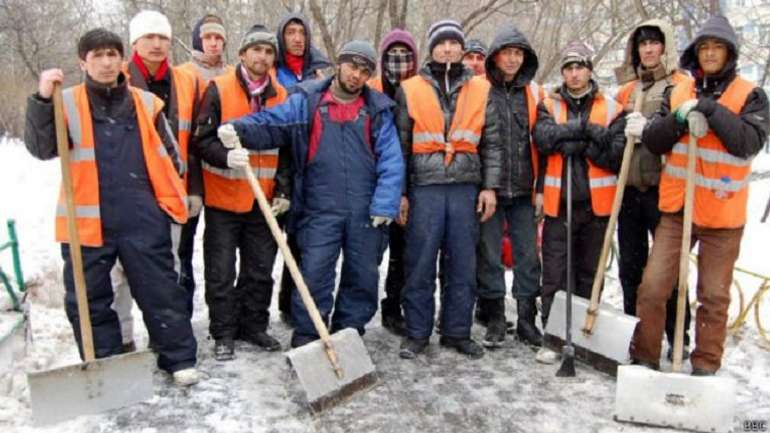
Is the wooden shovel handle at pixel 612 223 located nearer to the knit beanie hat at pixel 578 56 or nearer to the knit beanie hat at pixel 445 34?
the knit beanie hat at pixel 578 56

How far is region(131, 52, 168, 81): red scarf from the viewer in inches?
163

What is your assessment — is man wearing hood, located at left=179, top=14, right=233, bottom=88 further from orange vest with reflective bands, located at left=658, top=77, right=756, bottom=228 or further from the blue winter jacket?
orange vest with reflective bands, located at left=658, top=77, right=756, bottom=228

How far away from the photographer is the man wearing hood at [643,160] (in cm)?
427

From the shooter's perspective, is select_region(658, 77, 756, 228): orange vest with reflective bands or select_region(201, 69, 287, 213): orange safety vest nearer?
select_region(658, 77, 756, 228): orange vest with reflective bands

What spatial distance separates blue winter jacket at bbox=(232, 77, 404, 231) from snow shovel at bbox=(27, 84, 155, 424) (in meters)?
1.04

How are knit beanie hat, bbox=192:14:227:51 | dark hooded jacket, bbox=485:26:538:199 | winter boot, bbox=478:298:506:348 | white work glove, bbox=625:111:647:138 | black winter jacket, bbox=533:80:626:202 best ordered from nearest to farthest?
white work glove, bbox=625:111:647:138 → black winter jacket, bbox=533:80:626:202 → dark hooded jacket, bbox=485:26:538:199 → winter boot, bbox=478:298:506:348 → knit beanie hat, bbox=192:14:227:51

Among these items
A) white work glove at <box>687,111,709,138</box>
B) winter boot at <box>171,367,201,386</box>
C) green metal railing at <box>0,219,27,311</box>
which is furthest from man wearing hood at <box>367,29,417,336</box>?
green metal railing at <box>0,219,27,311</box>

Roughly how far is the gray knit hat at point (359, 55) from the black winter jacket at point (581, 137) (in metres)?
1.21

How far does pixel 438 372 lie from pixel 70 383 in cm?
216

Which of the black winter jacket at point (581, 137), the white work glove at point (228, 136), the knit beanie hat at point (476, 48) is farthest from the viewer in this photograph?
the knit beanie hat at point (476, 48)

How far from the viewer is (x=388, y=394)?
4016mm

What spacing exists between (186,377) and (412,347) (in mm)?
1493

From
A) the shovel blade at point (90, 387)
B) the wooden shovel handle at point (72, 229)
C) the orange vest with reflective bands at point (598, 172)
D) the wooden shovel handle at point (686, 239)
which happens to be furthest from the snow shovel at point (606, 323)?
the wooden shovel handle at point (72, 229)

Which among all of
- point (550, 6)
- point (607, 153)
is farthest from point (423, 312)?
point (550, 6)
